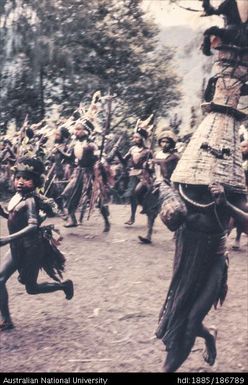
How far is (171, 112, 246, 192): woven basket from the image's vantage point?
9.09 feet

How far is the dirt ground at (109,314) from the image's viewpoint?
3.36 metres

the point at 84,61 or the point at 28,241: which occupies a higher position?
the point at 84,61

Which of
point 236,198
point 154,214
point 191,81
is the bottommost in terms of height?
point 154,214

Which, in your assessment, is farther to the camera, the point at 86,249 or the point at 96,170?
the point at 96,170

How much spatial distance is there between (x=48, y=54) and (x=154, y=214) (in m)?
1.58

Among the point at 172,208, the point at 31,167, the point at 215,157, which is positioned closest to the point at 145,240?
the point at 31,167

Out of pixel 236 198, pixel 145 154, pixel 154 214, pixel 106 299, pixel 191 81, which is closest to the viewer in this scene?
pixel 236 198

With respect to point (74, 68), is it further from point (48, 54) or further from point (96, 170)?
point (96, 170)

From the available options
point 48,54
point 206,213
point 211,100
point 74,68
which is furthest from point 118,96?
point 206,213

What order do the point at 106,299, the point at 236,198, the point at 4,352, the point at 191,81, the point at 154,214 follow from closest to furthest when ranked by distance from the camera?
1. the point at 236,198
2. the point at 4,352
3. the point at 191,81
4. the point at 106,299
5. the point at 154,214

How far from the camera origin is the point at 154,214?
4395 mm

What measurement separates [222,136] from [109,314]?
1741 millimetres

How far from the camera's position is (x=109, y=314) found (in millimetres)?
3848

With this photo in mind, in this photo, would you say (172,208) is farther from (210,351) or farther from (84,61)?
(84,61)
